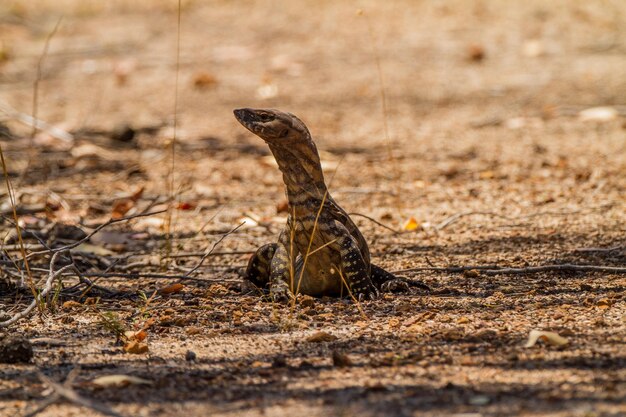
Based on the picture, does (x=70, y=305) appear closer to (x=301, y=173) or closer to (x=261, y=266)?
(x=261, y=266)

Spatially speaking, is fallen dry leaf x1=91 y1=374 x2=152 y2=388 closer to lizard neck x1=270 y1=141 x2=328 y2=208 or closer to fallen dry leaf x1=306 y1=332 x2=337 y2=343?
fallen dry leaf x1=306 y1=332 x2=337 y2=343

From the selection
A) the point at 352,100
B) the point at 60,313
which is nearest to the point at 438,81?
the point at 352,100

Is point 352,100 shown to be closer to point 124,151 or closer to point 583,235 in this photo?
point 124,151

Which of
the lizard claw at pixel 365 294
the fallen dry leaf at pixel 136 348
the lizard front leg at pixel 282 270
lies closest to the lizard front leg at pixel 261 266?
the lizard front leg at pixel 282 270

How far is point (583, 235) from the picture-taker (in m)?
5.30

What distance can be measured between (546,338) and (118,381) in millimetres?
1448

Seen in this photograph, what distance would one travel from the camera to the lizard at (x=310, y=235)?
168 inches

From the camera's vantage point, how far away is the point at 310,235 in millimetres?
4434

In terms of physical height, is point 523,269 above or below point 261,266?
below

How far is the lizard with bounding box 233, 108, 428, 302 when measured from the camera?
4.27 m

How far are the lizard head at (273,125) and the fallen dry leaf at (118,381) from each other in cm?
129

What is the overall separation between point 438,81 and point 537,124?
1916 mm

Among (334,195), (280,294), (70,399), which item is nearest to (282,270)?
(280,294)

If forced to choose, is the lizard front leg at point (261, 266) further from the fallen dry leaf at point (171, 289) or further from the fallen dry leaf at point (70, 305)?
the fallen dry leaf at point (70, 305)
